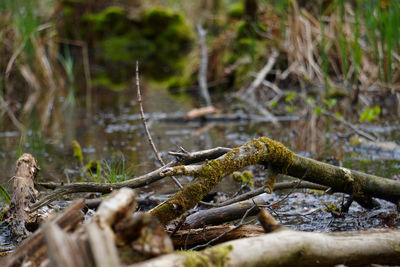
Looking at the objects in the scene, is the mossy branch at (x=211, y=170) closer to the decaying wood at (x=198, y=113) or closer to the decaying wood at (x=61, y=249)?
the decaying wood at (x=61, y=249)

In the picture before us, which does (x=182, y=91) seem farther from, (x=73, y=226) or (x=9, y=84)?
(x=73, y=226)

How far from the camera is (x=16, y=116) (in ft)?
25.8

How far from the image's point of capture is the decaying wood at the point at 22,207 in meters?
2.47

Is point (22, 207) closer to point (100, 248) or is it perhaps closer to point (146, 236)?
point (146, 236)

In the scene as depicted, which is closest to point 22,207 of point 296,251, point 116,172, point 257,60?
point 116,172

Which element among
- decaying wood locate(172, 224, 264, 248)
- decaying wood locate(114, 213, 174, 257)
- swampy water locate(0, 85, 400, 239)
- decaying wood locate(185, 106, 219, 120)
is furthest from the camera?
decaying wood locate(185, 106, 219, 120)

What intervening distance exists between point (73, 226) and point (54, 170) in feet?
9.86

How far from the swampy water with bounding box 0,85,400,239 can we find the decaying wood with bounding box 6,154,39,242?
1.46 ft

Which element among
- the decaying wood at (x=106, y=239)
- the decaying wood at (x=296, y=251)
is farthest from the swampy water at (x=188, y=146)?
the decaying wood at (x=106, y=239)

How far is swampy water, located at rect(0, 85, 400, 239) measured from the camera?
299cm

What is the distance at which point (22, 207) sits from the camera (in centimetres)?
255

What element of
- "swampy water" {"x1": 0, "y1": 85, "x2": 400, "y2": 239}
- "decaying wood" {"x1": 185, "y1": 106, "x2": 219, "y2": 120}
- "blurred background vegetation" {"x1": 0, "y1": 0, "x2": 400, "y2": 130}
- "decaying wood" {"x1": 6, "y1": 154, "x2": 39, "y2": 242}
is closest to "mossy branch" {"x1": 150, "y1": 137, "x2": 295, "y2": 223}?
"swampy water" {"x1": 0, "y1": 85, "x2": 400, "y2": 239}

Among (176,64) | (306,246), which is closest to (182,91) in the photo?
(176,64)

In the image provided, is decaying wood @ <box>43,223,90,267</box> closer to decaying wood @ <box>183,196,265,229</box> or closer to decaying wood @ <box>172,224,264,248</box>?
decaying wood @ <box>172,224,264,248</box>
